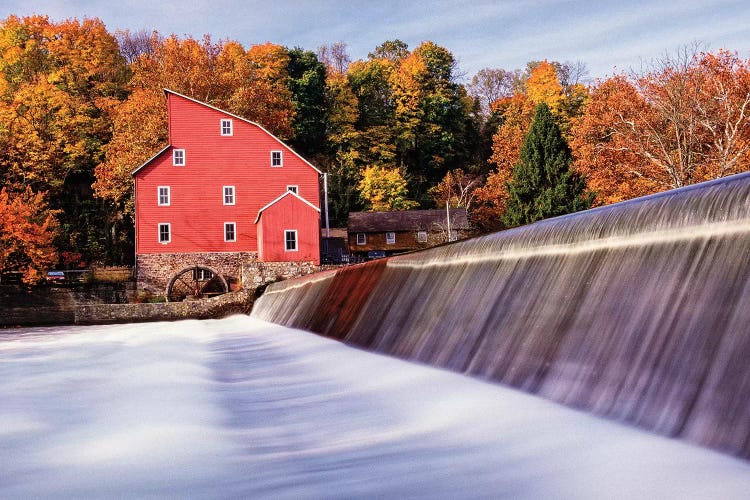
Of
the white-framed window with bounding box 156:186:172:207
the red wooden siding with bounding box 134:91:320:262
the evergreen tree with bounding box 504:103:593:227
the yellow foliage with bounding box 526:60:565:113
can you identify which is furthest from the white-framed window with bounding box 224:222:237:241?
the yellow foliage with bounding box 526:60:565:113

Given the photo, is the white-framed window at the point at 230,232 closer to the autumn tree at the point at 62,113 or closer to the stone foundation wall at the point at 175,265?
the stone foundation wall at the point at 175,265

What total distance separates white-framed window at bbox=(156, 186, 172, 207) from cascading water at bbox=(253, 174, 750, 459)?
1337 inches

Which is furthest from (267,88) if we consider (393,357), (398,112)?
(393,357)

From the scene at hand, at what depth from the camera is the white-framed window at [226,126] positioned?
38.2 meters

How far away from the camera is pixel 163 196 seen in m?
37.6

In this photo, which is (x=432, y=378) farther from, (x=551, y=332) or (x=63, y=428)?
(x=63, y=428)

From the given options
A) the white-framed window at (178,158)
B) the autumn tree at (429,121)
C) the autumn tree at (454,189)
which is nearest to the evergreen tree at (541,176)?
the white-framed window at (178,158)

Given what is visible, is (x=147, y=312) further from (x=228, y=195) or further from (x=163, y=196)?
(x=228, y=195)

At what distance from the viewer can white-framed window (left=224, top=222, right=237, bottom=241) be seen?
38062 mm

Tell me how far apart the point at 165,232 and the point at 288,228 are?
7.52 m

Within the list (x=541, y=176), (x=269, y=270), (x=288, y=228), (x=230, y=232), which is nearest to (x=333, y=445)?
(x=269, y=270)

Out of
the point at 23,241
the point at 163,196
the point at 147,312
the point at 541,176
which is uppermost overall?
the point at 541,176

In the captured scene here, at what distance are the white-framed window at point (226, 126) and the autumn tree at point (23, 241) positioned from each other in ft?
34.5

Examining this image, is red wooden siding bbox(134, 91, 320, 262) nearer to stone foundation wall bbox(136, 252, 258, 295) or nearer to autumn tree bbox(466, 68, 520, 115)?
stone foundation wall bbox(136, 252, 258, 295)
